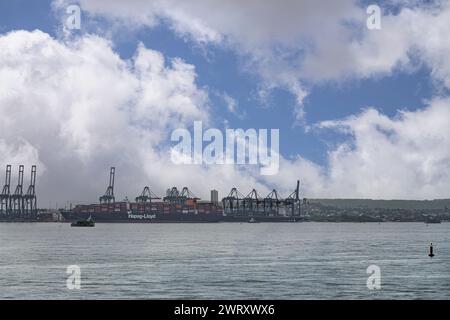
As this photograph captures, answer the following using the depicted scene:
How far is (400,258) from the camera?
72.8 m

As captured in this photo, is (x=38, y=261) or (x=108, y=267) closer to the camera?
(x=108, y=267)

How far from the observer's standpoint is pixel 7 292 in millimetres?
43406

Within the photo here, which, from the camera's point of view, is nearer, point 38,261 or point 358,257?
point 38,261

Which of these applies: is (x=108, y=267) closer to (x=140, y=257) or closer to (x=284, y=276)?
(x=140, y=257)

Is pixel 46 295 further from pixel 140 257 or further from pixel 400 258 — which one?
pixel 400 258

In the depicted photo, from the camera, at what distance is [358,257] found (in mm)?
73438
